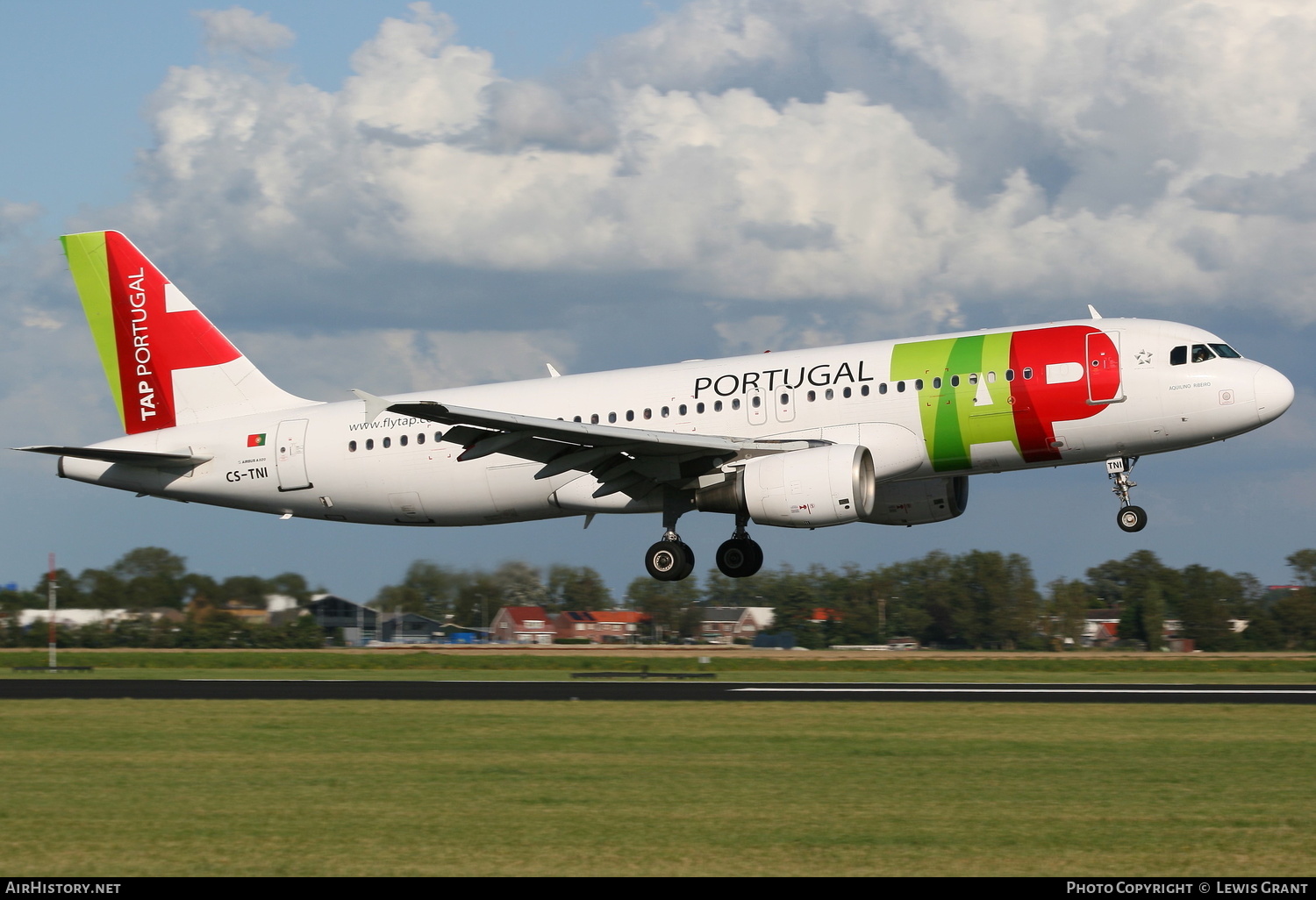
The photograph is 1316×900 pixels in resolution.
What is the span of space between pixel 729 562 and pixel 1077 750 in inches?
→ 618

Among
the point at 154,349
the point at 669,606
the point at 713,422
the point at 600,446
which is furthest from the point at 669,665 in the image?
the point at 669,606

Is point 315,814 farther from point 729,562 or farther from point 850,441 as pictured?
point 729,562

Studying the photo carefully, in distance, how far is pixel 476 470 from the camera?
32.1 metres

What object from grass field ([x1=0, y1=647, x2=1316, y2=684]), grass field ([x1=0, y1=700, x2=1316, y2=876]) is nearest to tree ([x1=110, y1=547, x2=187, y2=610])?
grass field ([x1=0, y1=647, x2=1316, y2=684])

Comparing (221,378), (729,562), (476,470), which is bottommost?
(729,562)

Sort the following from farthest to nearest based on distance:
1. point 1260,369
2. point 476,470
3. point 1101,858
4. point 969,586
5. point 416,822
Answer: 1. point 969,586
2. point 476,470
3. point 1260,369
4. point 416,822
5. point 1101,858

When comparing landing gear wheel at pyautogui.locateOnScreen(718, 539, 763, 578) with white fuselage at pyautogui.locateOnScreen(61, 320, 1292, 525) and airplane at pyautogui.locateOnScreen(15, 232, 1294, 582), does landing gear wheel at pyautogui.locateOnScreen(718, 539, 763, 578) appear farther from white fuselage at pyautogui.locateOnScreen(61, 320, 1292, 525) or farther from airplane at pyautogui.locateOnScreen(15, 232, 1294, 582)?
white fuselage at pyautogui.locateOnScreen(61, 320, 1292, 525)

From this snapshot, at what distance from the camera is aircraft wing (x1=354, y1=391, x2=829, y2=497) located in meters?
27.2

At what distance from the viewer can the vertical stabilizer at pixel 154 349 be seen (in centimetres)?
3500

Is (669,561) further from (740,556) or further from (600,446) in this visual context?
(600,446)

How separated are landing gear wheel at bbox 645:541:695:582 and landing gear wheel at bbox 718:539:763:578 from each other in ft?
3.95

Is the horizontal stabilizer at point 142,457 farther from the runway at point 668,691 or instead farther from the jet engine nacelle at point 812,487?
the jet engine nacelle at point 812,487

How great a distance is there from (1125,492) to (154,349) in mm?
23646
